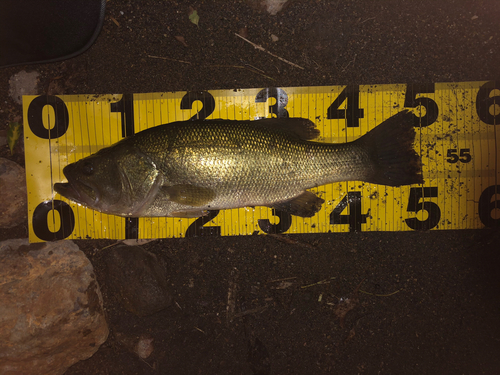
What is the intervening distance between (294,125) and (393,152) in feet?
→ 3.15

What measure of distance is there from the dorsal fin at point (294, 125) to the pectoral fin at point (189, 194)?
79 cm

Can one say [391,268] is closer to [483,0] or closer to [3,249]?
[483,0]

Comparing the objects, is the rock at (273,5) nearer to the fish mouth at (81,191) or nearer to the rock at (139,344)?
the fish mouth at (81,191)

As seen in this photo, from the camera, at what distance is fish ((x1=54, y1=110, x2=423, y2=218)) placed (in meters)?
2.54

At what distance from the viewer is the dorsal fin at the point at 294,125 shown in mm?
2750

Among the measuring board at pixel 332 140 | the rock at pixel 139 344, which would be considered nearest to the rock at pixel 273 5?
the measuring board at pixel 332 140

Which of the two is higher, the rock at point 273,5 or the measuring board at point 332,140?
the rock at point 273,5

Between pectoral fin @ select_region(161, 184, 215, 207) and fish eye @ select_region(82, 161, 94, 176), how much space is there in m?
0.64

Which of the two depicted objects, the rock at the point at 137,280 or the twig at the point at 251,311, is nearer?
the rock at the point at 137,280

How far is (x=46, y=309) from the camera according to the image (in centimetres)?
293

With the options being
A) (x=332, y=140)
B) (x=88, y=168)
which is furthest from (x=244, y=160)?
(x=88, y=168)

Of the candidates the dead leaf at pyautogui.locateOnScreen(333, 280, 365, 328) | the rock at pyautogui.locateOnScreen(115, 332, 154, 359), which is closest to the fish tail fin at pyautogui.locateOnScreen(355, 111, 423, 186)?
the dead leaf at pyautogui.locateOnScreen(333, 280, 365, 328)

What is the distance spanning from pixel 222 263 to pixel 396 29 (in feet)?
10.3

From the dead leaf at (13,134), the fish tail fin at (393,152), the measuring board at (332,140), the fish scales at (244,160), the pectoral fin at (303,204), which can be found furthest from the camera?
the dead leaf at (13,134)
